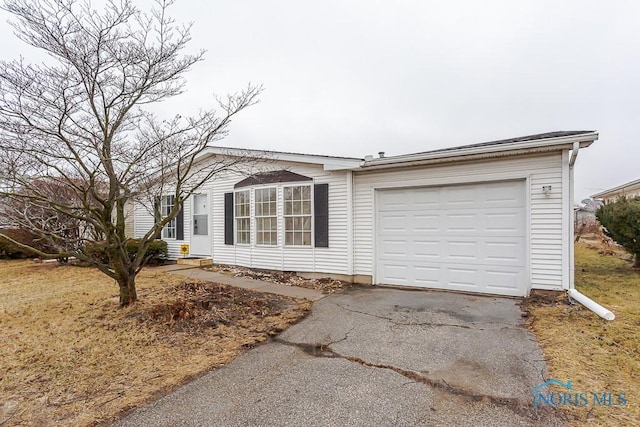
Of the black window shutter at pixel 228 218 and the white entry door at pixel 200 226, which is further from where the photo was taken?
the white entry door at pixel 200 226

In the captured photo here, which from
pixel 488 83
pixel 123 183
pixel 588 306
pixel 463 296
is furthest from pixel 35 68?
pixel 488 83

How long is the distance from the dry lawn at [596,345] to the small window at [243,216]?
6881mm

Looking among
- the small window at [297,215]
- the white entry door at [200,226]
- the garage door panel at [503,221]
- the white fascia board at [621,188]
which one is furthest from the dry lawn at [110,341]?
the white fascia board at [621,188]

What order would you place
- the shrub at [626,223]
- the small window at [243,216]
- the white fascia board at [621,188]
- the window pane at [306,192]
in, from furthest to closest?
the white fascia board at [621,188] → the small window at [243,216] → the window pane at [306,192] → the shrub at [626,223]

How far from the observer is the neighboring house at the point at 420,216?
221 inches

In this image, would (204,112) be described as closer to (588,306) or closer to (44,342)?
(44,342)

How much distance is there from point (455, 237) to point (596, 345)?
299 cm

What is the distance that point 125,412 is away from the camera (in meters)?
2.51

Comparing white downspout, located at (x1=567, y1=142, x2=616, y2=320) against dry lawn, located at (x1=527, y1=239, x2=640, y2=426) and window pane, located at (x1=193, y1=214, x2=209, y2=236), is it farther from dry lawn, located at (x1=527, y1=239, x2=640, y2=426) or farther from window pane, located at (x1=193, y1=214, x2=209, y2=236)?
window pane, located at (x1=193, y1=214, x2=209, y2=236)

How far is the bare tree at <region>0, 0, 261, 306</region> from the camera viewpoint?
406cm

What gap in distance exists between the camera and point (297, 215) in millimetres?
8203

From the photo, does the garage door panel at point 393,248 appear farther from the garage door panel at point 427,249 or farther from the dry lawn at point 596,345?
the dry lawn at point 596,345

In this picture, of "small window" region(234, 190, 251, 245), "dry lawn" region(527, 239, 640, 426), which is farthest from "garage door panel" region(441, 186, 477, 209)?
"small window" region(234, 190, 251, 245)

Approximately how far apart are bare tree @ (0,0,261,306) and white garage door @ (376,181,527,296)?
4.01 m
